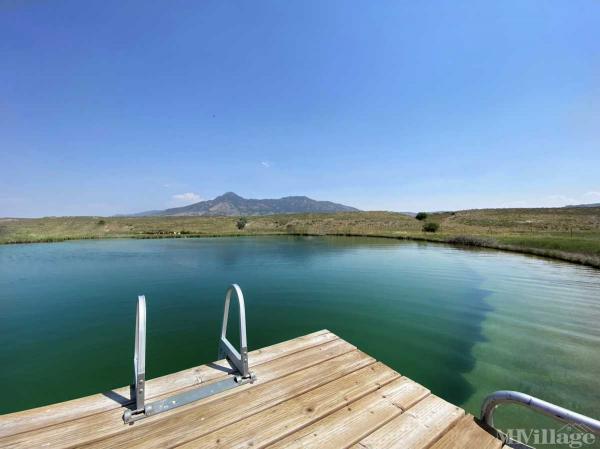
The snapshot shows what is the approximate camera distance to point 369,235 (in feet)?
142

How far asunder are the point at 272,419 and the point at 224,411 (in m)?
0.51

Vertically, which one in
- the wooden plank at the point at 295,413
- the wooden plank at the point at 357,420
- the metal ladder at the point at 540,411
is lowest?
the wooden plank at the point at 357,420

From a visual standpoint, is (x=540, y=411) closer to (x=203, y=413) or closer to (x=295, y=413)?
(x=295, y=413)

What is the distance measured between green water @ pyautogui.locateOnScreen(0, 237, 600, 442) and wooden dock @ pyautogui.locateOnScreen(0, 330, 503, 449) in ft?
10.0

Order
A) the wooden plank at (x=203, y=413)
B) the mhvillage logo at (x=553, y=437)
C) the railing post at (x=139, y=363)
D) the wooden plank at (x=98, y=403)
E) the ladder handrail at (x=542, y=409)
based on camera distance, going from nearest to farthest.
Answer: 1. the ladder handrail at (x=542, y=409)
2. the wooden plank at (x=203, y=413)
3. the wooden plank at (x=98, y=403)
4. the railing post at (x=139, y=363)
5. the mhvillage logo at (x=553, y=437)

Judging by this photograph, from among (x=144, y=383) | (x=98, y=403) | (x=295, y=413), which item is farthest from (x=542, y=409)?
(x=98, y=403)

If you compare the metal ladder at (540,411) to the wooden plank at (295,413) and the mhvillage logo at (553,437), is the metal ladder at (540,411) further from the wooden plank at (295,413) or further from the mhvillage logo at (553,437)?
the mhvillage logo at (553,437)

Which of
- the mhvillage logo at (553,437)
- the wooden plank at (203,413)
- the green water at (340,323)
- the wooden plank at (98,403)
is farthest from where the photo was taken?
the green water at (340,323)

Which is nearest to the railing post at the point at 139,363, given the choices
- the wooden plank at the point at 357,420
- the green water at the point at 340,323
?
the wooden plank at the point at 357,420

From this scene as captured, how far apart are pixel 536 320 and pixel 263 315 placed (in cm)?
910

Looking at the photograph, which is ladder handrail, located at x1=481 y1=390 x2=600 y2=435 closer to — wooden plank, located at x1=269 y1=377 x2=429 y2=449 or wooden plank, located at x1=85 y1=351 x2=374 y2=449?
wooden plank, located at x1=269 y1=377 x2=429 y2=449

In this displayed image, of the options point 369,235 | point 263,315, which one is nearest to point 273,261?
point 263,315

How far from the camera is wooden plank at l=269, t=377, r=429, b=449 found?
91.1 inches

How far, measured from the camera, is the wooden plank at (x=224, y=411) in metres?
2.28
